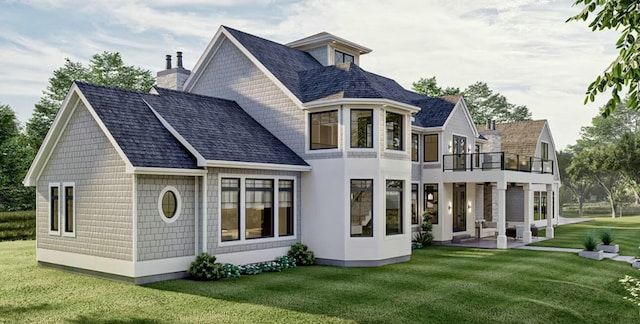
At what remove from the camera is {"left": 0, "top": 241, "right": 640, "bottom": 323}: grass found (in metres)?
10.0

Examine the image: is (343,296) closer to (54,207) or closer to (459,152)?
(54,207)

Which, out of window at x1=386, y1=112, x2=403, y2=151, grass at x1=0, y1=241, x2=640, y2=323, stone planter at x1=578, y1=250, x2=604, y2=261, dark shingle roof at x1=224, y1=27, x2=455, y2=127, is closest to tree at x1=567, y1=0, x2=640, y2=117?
grass at x1=0, y1=241, x2=640, y2=323

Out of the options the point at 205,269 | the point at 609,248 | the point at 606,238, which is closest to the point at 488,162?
the point at 606,238

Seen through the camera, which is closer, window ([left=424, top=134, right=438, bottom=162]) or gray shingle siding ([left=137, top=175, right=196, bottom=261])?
gray shingle siding ([left=137, top=175, right=196, bottom=261])

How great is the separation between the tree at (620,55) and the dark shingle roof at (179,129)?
34.7ft

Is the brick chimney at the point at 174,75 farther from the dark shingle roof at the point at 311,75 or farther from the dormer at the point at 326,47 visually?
the dormer at the point at 326,47

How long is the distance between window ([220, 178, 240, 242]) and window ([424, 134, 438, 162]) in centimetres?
1109

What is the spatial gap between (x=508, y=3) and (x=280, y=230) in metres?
9.55

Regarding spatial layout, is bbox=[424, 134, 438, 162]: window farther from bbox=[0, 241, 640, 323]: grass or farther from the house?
bbox=[0, 241, 640, 323]: grass

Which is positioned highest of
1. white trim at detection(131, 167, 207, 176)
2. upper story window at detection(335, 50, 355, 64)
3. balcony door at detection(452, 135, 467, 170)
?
upper story window at detection(335, 50, 355, 64)

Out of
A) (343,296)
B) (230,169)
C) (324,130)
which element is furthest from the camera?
(324,130)

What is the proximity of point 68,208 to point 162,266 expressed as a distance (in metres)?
3.84

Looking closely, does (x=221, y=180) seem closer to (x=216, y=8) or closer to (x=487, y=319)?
(x=216, y=8)

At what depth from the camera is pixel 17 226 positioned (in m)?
25.2
